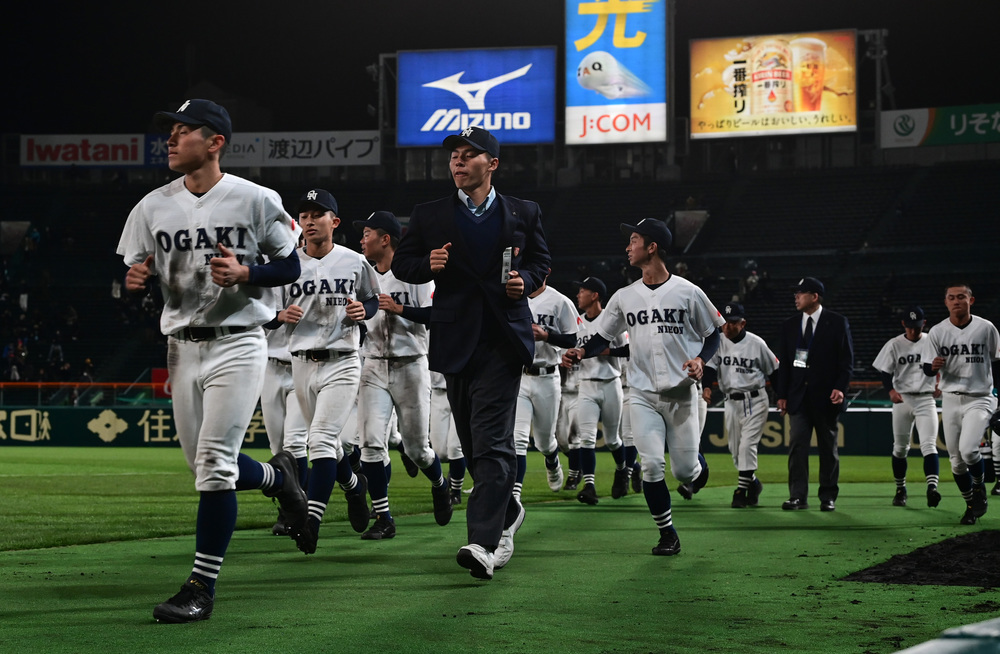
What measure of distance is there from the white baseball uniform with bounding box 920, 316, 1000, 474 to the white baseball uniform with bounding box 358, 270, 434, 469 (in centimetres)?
513

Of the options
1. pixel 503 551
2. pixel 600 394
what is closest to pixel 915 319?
pixel 600 394

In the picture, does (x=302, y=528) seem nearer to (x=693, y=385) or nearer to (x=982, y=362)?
(x=693, y=385)

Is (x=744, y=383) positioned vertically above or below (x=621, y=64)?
below

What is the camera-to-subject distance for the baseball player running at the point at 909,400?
490 inches

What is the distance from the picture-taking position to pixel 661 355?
26.3 ft

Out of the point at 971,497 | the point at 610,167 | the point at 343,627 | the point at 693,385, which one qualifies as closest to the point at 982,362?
the point at 971,497

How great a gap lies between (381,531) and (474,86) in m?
34.1

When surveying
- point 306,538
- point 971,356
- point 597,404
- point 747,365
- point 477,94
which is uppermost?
point 477,94

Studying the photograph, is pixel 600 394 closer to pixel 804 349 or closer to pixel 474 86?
pixel 804 349

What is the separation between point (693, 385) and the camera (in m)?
8.06

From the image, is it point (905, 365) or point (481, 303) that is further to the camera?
point (905, 365)

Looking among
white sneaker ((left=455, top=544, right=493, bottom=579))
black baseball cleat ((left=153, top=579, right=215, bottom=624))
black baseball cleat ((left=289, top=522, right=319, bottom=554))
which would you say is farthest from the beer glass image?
black baseball cleat ((left=153, top=579, right=215, bottom=624))

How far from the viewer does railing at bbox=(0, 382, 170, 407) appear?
2753 centimetres

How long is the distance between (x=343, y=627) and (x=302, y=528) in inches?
71.8
